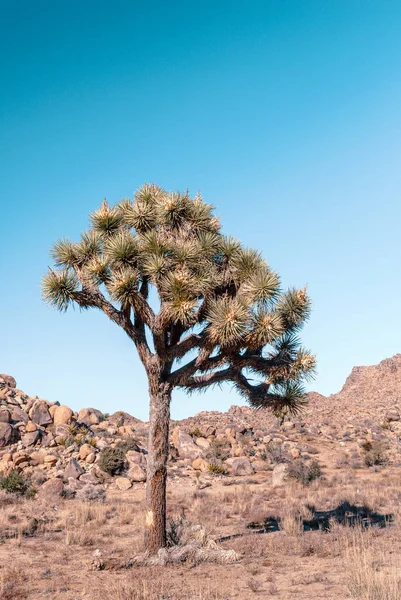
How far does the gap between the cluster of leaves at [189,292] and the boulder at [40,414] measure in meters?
16.0

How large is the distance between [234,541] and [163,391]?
3788 mm

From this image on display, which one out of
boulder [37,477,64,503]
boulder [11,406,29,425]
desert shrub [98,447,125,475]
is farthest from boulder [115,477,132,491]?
boulder [11,406,29,425]

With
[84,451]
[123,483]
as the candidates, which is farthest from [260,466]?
[84,451]

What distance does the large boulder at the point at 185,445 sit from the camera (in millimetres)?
24200

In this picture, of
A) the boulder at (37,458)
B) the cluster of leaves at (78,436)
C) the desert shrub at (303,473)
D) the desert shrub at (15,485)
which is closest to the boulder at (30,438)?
the boulder at (37,458)

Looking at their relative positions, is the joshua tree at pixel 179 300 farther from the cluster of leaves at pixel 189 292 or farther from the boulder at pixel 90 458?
the boulder at pixel 90 458

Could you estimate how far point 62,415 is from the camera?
25562 mm

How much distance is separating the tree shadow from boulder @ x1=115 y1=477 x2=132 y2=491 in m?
7.28

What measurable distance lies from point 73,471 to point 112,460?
63.3 inches

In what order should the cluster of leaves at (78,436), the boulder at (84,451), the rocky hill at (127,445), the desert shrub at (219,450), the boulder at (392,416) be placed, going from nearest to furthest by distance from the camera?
the rocky hill at (127,445), the boulder at (84,451), the cluster of leaves at (78,436), the desert shrub at (219,450), the boulder at (392,416)

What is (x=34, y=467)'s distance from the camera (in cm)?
2091

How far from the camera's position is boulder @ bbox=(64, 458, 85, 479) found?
65.4ft

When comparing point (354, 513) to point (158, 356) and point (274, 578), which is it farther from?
point (158, 356)

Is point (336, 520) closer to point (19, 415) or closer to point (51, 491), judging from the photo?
point (51, 491)
